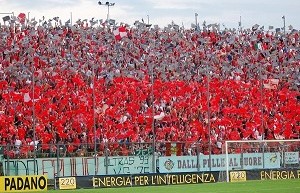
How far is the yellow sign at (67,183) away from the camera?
31000mm

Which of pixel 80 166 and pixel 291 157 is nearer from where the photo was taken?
pixel 80 166

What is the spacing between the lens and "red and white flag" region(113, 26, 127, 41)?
160ft

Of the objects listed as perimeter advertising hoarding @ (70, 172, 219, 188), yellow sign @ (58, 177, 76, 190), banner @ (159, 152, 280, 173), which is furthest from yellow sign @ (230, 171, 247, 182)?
yellow sign @ (58, 177, 76, 190)

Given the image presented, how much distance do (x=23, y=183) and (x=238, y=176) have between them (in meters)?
10.6

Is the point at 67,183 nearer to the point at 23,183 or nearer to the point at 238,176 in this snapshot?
the point at 23,183

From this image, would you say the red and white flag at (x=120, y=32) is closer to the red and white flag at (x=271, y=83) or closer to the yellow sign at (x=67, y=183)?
the red and white flag at (x=271, y=83)

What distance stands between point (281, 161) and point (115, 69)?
12800 mm

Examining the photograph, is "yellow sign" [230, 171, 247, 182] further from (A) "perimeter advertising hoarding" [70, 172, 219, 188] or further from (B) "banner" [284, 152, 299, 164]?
(B) "banner" [284, 152, 299, 164]

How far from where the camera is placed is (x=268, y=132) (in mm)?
44344

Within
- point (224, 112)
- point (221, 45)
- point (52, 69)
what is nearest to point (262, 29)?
point (221, 45)

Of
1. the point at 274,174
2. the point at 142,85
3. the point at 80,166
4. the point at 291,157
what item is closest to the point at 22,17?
A: the point at 142,85

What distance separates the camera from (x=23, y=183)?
29781mm

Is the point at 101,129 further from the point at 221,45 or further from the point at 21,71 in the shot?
the point at 221,45

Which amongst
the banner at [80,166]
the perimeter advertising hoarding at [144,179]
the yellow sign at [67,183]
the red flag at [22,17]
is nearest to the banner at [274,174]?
the perimeter advertising hoarding at [144,179]
